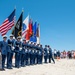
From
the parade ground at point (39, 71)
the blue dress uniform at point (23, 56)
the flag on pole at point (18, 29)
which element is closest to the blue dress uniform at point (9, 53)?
the parade ground at point (39, 71)

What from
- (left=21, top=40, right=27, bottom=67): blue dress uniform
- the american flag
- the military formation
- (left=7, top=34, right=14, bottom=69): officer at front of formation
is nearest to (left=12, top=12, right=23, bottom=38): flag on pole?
the american flag

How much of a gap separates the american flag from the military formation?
10.3 ft

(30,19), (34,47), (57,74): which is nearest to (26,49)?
(34,47)

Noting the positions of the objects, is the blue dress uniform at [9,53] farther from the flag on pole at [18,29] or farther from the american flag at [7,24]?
the flag on pole at [18,29]

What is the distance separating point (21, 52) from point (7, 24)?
5.77 metres

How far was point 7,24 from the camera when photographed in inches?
979

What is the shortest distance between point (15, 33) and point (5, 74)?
11682 millimetres

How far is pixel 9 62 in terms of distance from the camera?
706 inches

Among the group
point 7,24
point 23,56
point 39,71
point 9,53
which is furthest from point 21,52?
point 7,24

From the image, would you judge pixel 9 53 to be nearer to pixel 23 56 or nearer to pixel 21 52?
pixel 21 52

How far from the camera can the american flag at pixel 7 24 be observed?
79.7 ft

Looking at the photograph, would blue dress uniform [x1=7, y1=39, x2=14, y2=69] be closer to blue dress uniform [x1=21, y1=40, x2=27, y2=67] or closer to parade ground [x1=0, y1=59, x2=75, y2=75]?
parade ground [x1=0, y1=59, x2=75, y2=75]

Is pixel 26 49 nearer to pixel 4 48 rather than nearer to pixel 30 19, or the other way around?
pixel 4 48

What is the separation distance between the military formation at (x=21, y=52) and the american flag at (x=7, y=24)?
3155mm
